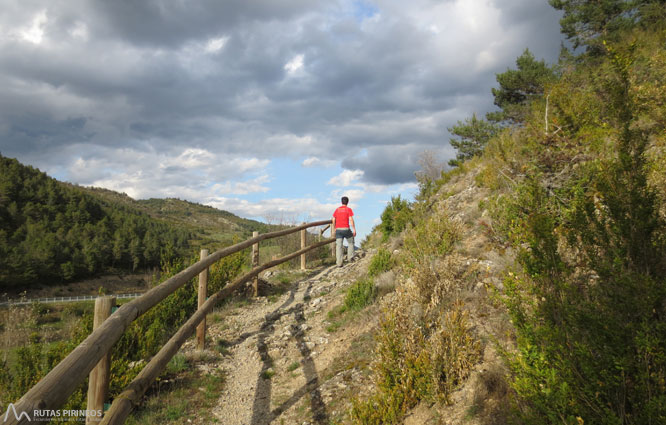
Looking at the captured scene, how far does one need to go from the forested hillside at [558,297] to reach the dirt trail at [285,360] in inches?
34.9

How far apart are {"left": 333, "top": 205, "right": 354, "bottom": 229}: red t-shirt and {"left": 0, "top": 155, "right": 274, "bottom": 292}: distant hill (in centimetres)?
4892

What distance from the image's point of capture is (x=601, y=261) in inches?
91.6

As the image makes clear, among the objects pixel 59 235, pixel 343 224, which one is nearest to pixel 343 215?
pixel 343 224

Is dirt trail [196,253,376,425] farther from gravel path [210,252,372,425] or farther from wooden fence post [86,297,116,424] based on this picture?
wooden fence post [86,297,116,424]

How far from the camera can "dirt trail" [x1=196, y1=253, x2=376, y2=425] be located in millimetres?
4078

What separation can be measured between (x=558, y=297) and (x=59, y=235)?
100.0 m

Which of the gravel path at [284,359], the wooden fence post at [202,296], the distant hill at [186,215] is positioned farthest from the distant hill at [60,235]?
the wooden fence post at [202,296]

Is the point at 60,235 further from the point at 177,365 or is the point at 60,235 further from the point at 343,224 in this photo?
the point at 177,365

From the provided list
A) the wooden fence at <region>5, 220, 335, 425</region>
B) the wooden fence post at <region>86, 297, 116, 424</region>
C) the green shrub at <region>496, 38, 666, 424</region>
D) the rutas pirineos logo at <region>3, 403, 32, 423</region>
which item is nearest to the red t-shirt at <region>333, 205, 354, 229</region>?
the wooden fence at <region>5, 220, 335, 425</region>

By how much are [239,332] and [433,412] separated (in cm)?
441

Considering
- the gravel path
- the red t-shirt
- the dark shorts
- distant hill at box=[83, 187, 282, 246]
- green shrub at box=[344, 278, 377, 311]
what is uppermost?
distant hill at box=[83, 187, 282, 246]

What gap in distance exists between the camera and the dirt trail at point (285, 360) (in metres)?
4.08

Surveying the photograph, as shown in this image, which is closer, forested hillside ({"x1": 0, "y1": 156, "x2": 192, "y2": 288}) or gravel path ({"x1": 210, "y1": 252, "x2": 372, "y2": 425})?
gravel path ({"x1": 210, "y1": 252, "x2": 372, "y2": 425})

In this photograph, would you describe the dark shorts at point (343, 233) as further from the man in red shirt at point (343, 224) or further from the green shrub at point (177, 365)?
the green shrub at point (177, 365)
